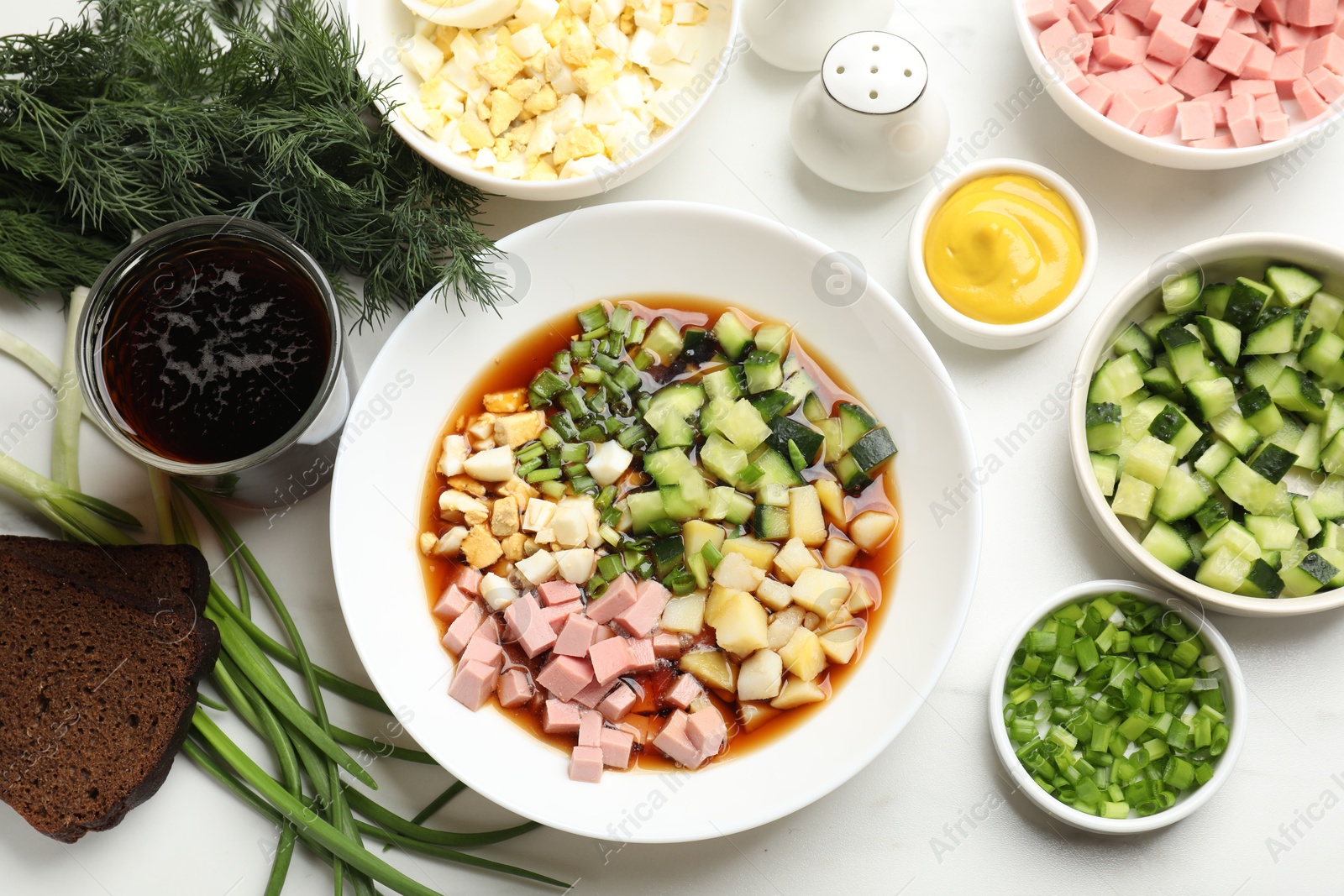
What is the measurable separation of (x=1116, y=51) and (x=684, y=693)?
62.8 inches

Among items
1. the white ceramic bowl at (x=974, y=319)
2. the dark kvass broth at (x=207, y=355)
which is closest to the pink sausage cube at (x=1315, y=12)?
the white ceramic bowl at (x=974, y=319)

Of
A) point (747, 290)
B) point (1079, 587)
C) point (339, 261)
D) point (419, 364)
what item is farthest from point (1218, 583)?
point (339, 261)

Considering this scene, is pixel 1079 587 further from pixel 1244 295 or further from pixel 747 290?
pixel 747 290

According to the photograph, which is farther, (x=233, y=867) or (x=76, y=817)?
(x=233, y=867)

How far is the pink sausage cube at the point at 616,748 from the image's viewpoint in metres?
1.78

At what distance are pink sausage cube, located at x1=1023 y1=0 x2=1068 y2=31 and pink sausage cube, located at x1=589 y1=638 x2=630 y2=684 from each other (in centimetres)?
156

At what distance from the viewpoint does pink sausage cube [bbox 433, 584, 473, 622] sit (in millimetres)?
1861

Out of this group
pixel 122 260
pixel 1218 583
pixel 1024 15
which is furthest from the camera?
pixel 1024 15

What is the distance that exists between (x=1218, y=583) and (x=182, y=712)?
6.75ft

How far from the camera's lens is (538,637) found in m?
1.80

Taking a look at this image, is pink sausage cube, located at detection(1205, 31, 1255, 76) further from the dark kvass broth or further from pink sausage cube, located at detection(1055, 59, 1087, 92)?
the dark kvass broth

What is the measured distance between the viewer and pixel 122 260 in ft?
5.42

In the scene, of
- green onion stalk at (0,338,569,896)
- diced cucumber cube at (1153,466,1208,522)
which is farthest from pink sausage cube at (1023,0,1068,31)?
green onion stalk at (0,338,569,896)

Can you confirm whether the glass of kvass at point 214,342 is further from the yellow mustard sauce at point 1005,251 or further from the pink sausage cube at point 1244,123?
the pink sausage cube at point 1244,123
